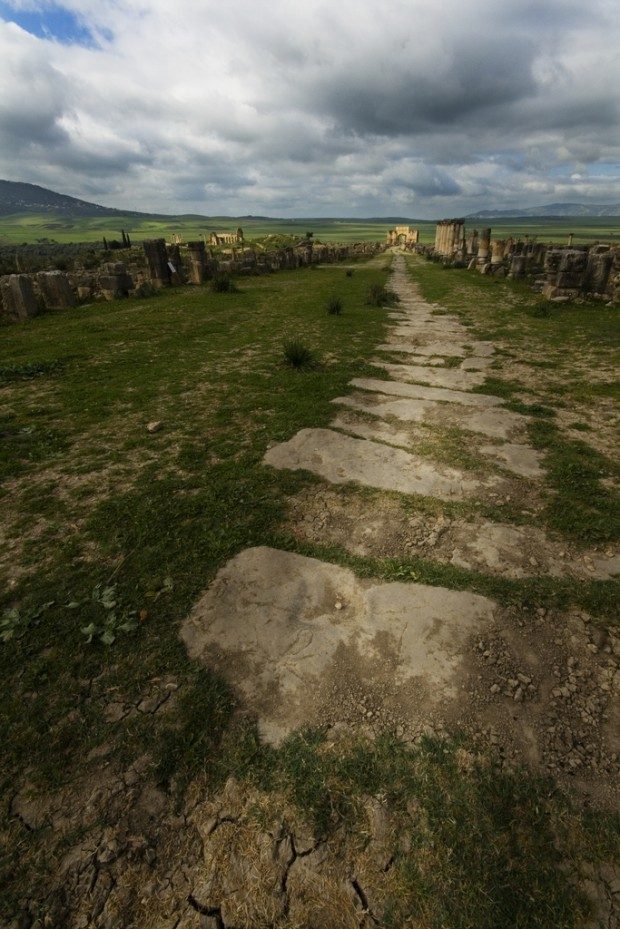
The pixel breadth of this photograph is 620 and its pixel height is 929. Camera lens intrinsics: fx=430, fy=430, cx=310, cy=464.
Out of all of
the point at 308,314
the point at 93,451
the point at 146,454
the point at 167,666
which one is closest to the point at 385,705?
the point at 167,666

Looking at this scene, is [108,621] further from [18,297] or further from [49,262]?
[49,262]

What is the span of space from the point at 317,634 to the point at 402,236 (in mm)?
74192

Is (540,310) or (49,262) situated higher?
(49,262)

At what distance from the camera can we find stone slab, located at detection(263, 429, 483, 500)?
13.7 feet

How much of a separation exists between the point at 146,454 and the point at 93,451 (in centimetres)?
62

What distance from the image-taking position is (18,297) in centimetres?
1292

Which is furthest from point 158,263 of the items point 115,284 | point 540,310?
point 540,310

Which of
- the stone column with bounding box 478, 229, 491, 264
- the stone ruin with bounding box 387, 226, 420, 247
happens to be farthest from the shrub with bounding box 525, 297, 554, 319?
the stone ruin with bounding box 387, 226, 420, 247

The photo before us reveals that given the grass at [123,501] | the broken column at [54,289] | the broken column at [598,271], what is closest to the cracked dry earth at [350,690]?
the grass at [123,501]

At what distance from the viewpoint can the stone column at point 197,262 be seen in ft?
63.0

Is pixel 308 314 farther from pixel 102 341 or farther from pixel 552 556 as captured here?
pixel 552 556

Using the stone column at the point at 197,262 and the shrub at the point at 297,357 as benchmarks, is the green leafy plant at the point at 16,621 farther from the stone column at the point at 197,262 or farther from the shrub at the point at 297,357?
the stone column at the point at 197,262

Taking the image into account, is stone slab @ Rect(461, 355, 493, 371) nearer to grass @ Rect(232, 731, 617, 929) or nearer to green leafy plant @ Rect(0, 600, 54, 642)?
grass @ Rect(232, 731, 617, 929)

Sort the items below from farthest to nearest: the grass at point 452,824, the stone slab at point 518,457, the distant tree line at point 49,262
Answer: the distant tree line at point 49,262 < the stone slab at point 518,457 < the grass at point 452,824
